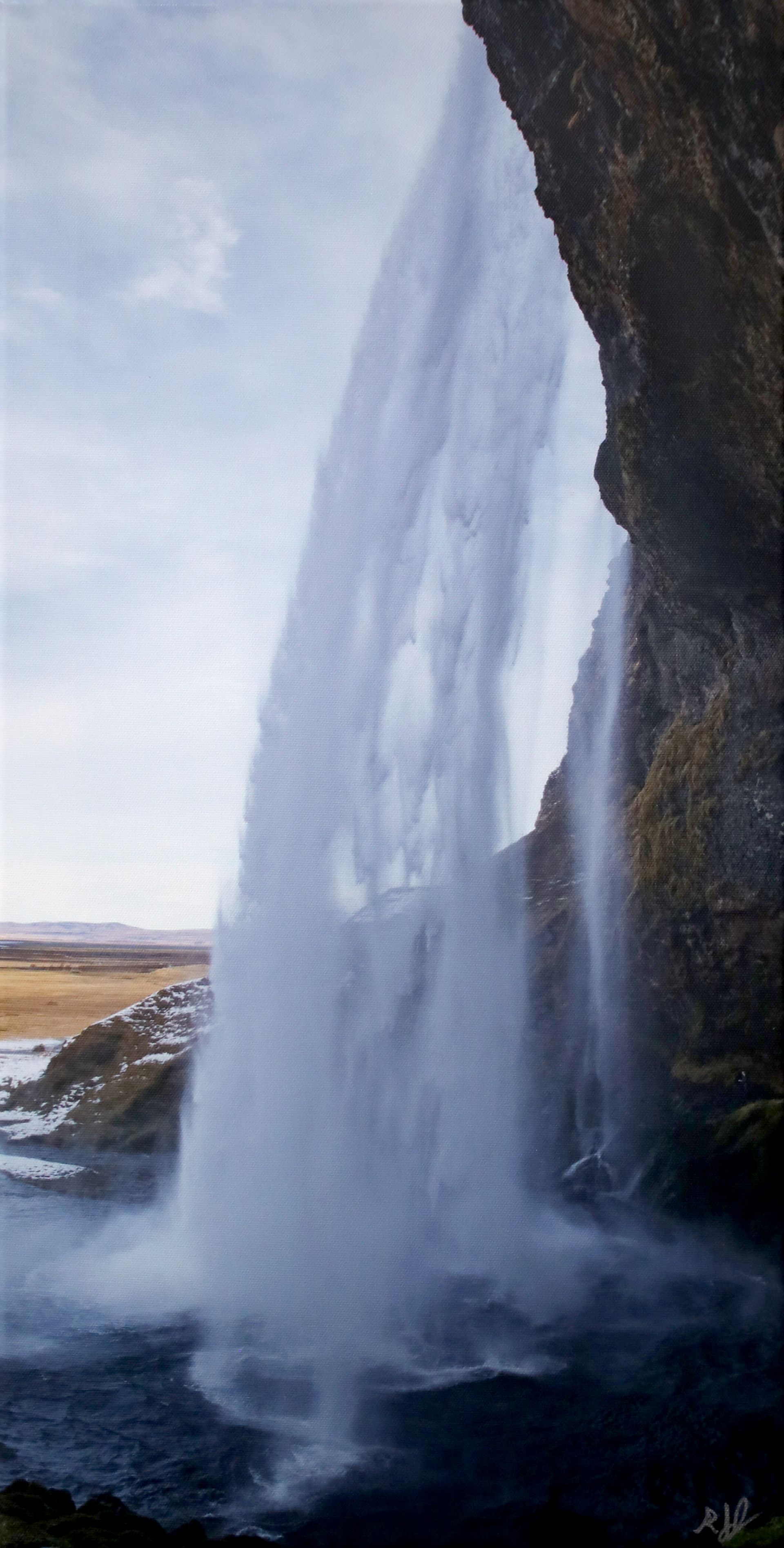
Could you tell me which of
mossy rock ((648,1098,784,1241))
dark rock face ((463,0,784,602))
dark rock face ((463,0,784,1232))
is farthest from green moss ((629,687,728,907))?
mossy rock ((648,1098,784,1241))

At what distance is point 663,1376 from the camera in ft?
41.1

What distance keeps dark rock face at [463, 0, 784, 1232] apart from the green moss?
0.07m

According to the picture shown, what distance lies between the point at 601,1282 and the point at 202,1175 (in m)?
8.60

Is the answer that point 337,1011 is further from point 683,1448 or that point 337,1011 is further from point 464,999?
point 683,1448

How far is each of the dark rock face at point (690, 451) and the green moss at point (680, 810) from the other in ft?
0.22

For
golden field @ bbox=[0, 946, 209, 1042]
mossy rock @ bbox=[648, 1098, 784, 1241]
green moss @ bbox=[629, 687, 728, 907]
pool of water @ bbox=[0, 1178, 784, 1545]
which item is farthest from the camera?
golden field @ bbox=[0, 946, 209, 1042]

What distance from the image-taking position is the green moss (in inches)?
775

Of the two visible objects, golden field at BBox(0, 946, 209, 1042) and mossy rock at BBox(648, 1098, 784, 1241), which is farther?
golden field at BBox(0, 946, 209, 1042)

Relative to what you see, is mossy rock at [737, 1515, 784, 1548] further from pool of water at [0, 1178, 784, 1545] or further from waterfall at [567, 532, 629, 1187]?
waterfall at [567, 532, 629, 1187]

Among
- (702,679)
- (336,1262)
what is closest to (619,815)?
(702,679)

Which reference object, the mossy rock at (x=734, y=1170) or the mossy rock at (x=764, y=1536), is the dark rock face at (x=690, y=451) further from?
the mossy rock at (x=764, y=1536)

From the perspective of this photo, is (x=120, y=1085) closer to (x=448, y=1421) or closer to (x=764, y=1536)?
(x=448, y=1421)

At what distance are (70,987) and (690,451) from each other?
66.1m
